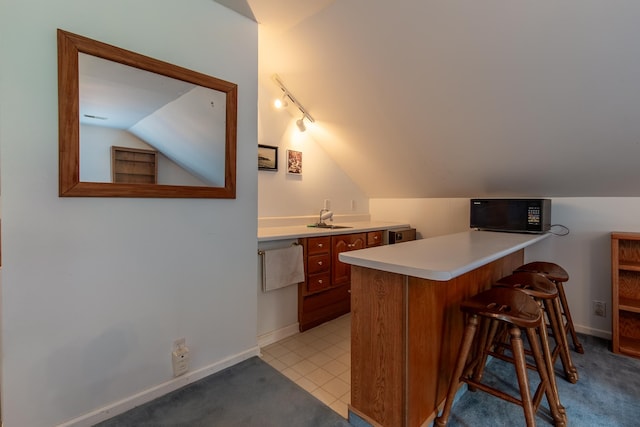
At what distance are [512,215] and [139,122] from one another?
2796 millimetres

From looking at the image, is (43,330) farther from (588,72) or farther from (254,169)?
(588,72)

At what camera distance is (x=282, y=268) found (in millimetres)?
2342

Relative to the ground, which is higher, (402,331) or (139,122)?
(139,122)

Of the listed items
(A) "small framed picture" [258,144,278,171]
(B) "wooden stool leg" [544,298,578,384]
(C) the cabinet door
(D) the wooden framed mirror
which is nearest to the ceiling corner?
(D) the wooden framed mirror

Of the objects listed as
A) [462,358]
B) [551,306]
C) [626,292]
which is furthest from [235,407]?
[626,292]

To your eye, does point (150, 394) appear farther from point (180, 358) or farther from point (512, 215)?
point (512, 215)

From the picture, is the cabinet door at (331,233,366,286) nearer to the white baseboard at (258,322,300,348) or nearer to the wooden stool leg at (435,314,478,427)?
the white baseboard at (258,322,300,348)

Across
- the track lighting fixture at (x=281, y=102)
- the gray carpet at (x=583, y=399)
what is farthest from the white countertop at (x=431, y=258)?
the track lighting fixture at (x=281, y=102)

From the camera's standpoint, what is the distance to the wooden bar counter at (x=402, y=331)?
4.28ft

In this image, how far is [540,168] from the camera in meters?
2.38

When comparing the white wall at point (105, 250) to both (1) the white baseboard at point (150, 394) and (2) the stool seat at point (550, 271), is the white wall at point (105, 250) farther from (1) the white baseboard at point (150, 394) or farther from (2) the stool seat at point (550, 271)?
(2) the stool seat at point (550, 271)

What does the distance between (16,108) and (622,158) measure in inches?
135

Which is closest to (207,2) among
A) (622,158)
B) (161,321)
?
(161,321)

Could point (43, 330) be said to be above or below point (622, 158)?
below
